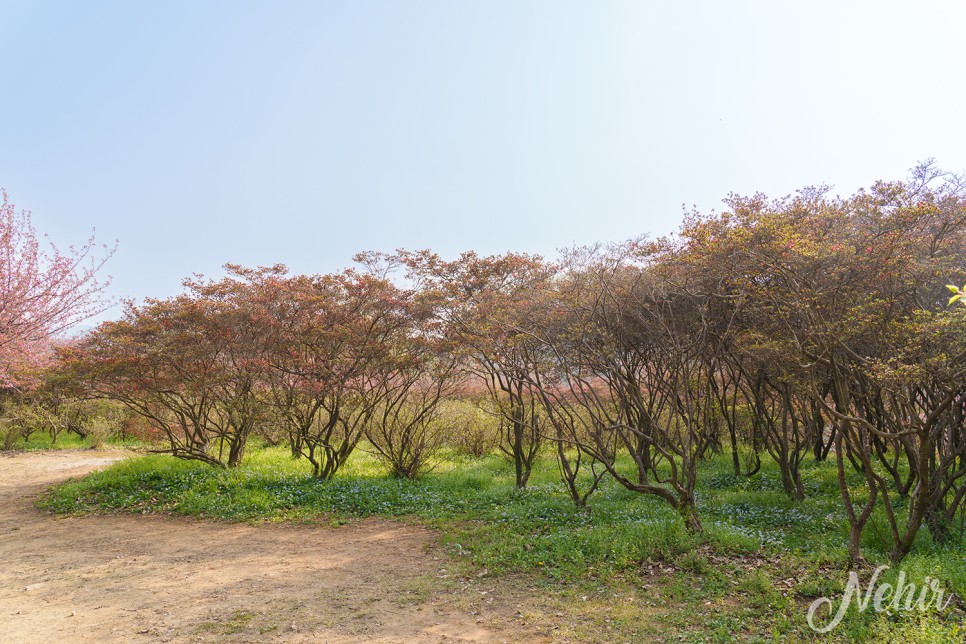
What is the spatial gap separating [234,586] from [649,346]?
6.24m

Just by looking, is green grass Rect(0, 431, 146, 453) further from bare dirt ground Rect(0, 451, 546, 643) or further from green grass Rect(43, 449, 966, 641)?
bare dirt ground Rect(0, 451, 546, 643)

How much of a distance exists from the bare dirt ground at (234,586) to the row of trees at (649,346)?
243 centimetres

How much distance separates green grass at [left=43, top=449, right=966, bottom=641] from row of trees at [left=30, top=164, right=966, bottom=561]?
18.6 inches

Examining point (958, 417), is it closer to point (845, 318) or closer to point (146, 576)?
point (845, 318)

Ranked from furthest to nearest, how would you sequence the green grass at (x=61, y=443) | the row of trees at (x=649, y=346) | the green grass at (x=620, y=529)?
1. the green grass at (x=61, y=443)
2. the row of trees at (x=649, y=346)
3. the green grass at (x=620, y=529)

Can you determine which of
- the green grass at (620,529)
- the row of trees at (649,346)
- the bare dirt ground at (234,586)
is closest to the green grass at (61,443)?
the row of trees at (649,346)

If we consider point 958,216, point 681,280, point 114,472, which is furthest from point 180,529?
point 958,216

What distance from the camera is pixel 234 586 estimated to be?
563 centimetres

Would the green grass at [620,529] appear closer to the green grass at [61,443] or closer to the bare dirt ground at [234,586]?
the bare dirt ground at [234,586]

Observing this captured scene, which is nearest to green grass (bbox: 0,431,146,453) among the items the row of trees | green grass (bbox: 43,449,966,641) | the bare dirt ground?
the row of trees

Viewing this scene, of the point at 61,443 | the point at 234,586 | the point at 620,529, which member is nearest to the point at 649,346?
the point at 620,529

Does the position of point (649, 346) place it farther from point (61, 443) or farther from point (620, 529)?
point (61, 443)

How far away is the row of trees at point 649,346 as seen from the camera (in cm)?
534

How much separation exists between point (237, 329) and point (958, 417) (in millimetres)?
10481
